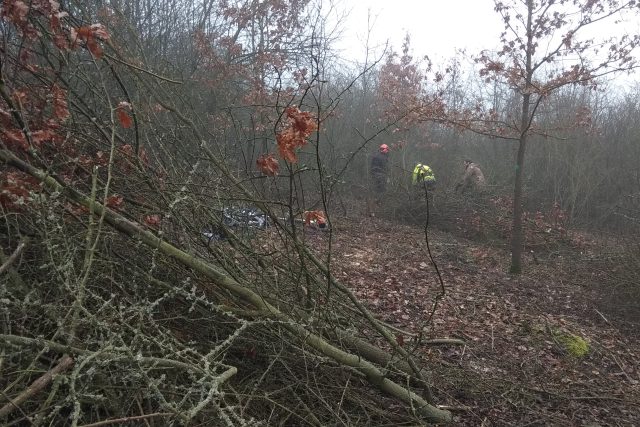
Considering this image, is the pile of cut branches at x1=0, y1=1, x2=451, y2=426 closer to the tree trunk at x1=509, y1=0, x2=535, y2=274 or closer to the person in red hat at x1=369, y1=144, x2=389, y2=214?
the tree trunk at x1=509, y1=0, x2=535, y2=274

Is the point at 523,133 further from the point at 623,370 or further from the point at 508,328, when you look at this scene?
the point at 623,370

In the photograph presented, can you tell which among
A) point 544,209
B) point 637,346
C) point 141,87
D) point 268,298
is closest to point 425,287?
point 637,346

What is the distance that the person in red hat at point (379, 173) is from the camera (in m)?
12.5

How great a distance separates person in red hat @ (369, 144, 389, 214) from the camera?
41.0ft

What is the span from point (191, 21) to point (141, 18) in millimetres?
1879

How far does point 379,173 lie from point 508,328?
24.9 ft

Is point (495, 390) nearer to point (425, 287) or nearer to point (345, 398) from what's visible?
point (345, 398)

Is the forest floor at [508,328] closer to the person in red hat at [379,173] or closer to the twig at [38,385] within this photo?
the twig at [38,385]

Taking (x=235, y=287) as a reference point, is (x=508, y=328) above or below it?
below

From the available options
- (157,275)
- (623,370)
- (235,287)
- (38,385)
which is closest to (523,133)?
(623,370)

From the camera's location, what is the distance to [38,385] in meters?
1.94

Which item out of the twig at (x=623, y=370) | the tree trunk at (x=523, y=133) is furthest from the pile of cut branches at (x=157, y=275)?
the tree trunk at (x=523, y=133)

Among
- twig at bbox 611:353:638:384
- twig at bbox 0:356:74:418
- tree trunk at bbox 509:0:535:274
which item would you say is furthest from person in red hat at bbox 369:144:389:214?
twig at bbox 0:356:74:418

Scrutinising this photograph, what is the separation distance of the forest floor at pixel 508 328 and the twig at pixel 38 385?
1984 mm
